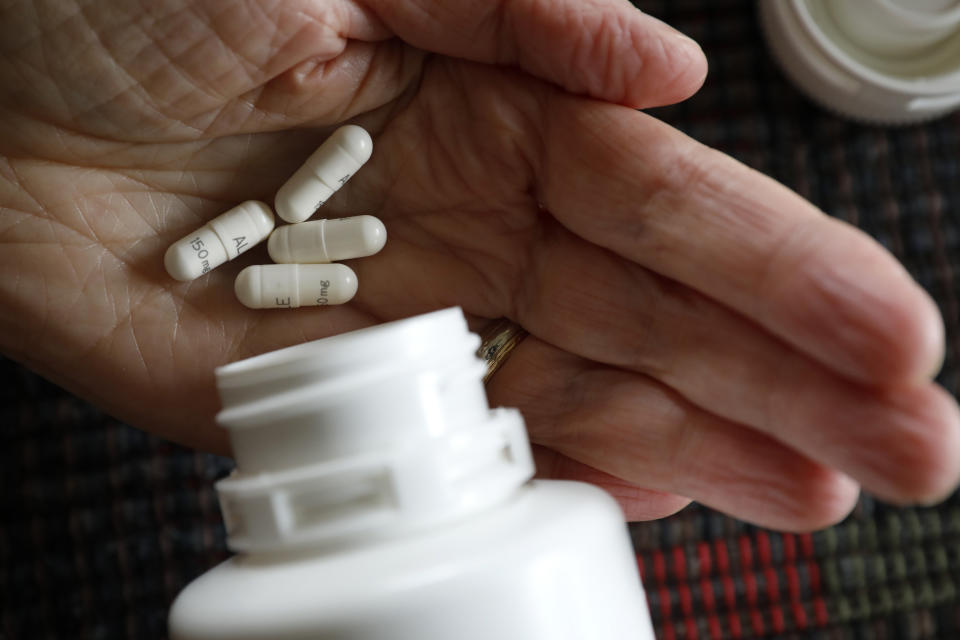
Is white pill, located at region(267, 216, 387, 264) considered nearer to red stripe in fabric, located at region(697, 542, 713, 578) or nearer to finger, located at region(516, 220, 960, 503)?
finger, located at region(516, 220, 960, 503)

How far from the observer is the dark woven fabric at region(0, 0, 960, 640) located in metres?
1.43

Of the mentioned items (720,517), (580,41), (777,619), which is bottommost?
(777,619)

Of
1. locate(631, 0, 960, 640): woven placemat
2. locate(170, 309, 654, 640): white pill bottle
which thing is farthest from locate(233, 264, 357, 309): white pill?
locate(631, 0, 960, 640): woven placemat

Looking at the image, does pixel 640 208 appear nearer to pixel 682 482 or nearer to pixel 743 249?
pixel 743 249

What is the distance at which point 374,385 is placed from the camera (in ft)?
2.42

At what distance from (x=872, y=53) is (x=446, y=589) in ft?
4.02

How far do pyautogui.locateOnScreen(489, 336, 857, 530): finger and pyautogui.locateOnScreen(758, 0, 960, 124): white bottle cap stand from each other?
697 millimetres

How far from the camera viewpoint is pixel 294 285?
111 centimetres

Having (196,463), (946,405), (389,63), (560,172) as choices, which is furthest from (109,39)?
(946,405)

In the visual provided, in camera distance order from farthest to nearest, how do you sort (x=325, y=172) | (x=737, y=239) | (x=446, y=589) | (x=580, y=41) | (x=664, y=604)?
(x=664, y=604), (x=325, y=172), (x=580, y=41), (x=737, y=239), (x=446, y=589)

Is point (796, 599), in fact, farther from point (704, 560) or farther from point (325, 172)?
point (325, 172)

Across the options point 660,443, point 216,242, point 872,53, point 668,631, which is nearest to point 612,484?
point 660,443

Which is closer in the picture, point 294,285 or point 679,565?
point 294,285

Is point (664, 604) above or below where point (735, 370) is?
below
